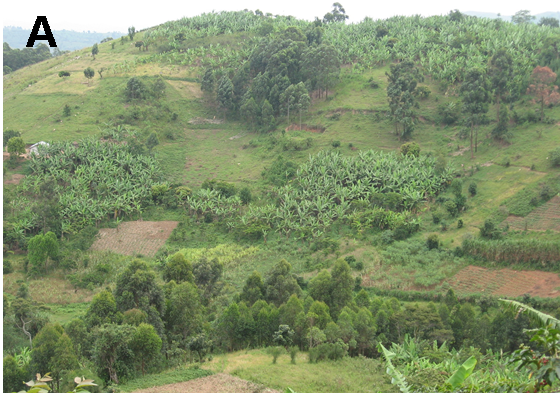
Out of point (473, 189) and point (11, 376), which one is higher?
point (473, 189)

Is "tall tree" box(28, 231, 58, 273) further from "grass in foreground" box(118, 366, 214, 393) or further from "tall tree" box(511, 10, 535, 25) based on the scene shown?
"tall tree" box(511, 10, 535, 25)

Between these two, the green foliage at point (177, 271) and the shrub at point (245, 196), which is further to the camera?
the shrub at point (245, 196)

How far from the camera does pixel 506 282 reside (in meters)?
25.1

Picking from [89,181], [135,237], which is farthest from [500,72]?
[89,181]

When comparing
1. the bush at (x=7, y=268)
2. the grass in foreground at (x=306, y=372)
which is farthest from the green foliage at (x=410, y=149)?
the bush at (x=7, y=268)

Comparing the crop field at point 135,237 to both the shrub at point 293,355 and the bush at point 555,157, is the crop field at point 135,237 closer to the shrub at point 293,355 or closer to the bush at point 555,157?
the shrub at point 293,355

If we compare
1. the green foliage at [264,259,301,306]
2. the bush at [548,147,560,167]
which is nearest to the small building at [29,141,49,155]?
the green foliage at [264,259,301,306]

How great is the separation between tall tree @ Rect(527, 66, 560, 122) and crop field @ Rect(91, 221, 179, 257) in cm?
3033

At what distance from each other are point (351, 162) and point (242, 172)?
9327mm

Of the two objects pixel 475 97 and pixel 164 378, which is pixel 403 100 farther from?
pixel 164 378

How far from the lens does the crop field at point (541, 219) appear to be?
2827 centimetres

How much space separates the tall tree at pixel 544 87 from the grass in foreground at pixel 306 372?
32639 millimetres

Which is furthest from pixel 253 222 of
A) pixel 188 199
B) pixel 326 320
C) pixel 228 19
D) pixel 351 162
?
pixel 228 19

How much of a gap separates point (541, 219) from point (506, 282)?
20.1 ft
